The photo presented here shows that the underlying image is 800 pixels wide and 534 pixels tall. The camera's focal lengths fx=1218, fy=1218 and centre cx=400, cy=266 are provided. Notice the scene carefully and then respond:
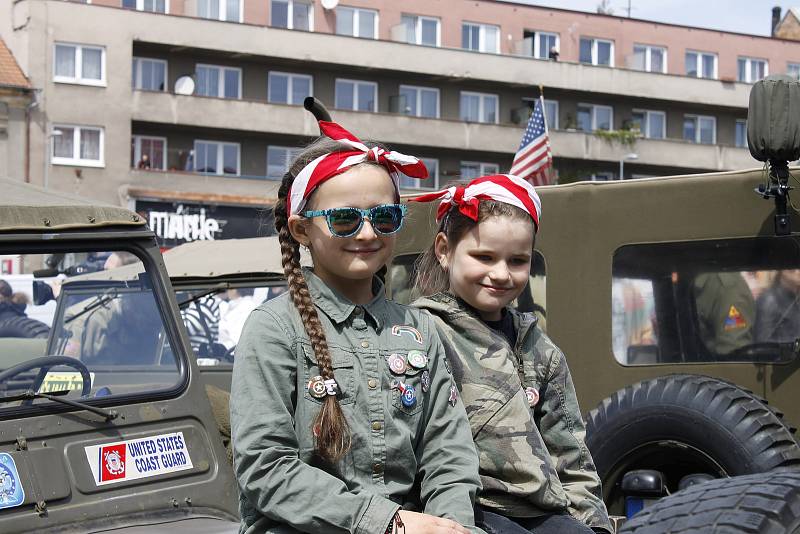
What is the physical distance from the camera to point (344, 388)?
8.57ft

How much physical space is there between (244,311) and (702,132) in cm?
4499

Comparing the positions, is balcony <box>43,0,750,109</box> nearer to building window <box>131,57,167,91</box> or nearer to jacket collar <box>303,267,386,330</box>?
building window <box>131,57,167,91</box>

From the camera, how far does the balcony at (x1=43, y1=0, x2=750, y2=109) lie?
38.4m

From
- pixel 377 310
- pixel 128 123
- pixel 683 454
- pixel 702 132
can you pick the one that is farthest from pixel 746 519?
pixel 702 132

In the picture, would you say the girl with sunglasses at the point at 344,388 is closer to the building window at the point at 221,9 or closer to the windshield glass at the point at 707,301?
the windshield glass at the point at 707,301

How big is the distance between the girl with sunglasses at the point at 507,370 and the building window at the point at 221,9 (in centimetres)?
4008

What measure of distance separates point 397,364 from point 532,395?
1.74 feet

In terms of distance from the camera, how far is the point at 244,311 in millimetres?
7148

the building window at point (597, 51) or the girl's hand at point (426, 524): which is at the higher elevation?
the building window at point (597, 51)

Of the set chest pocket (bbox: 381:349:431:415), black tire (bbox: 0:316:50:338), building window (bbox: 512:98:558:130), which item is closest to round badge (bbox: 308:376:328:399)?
chest pocket (bbox: 381:349:431:415)

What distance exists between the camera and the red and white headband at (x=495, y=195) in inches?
122

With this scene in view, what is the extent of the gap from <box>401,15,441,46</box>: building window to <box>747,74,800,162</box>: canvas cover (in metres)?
40.6

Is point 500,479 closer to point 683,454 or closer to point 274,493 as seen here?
point 274,493

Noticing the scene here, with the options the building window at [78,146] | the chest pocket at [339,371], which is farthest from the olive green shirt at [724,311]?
the building window at [78,146]
